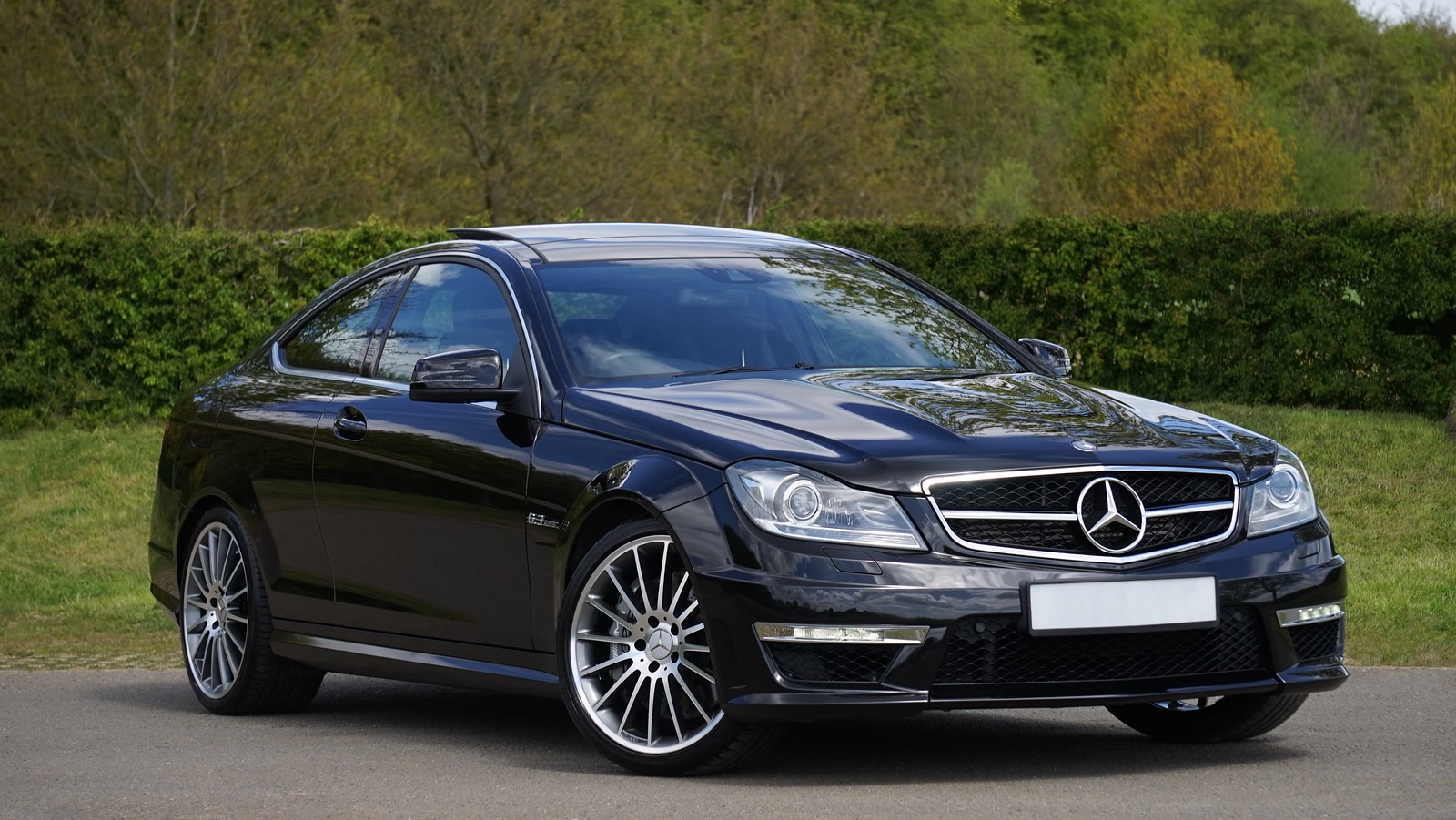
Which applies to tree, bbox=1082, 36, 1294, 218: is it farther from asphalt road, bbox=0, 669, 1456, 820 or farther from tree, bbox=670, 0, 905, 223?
asphalt road, bbox=0, 669, 1456, 820

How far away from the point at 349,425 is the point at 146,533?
11.2 m

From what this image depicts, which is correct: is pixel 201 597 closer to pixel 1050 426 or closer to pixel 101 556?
pixel 1050 426

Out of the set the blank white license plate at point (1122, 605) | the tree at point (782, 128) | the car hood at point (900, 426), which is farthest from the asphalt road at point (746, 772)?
the tree at point (782, 128)

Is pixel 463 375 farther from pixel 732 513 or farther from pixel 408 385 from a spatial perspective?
pixel 732 513

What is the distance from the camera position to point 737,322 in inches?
280

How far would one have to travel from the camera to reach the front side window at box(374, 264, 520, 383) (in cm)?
717

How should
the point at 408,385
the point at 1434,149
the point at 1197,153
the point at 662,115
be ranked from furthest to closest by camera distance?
the point at 1434,149 → the point at 1197,153 → the point at 662,115 → the point at 408,385

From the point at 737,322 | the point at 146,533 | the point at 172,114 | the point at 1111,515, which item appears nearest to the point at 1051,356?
the point at 737,322

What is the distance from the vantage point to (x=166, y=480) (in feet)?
29.2

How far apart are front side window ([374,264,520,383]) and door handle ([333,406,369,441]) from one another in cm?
18

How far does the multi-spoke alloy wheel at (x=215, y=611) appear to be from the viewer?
8.23 m

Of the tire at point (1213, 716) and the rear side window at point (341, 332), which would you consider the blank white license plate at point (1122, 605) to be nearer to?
the tire at point (1213, 716)

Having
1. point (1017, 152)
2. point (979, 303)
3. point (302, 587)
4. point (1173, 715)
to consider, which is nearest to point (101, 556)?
point (979, 303)

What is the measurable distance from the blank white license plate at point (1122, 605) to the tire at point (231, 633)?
351 centimetres
